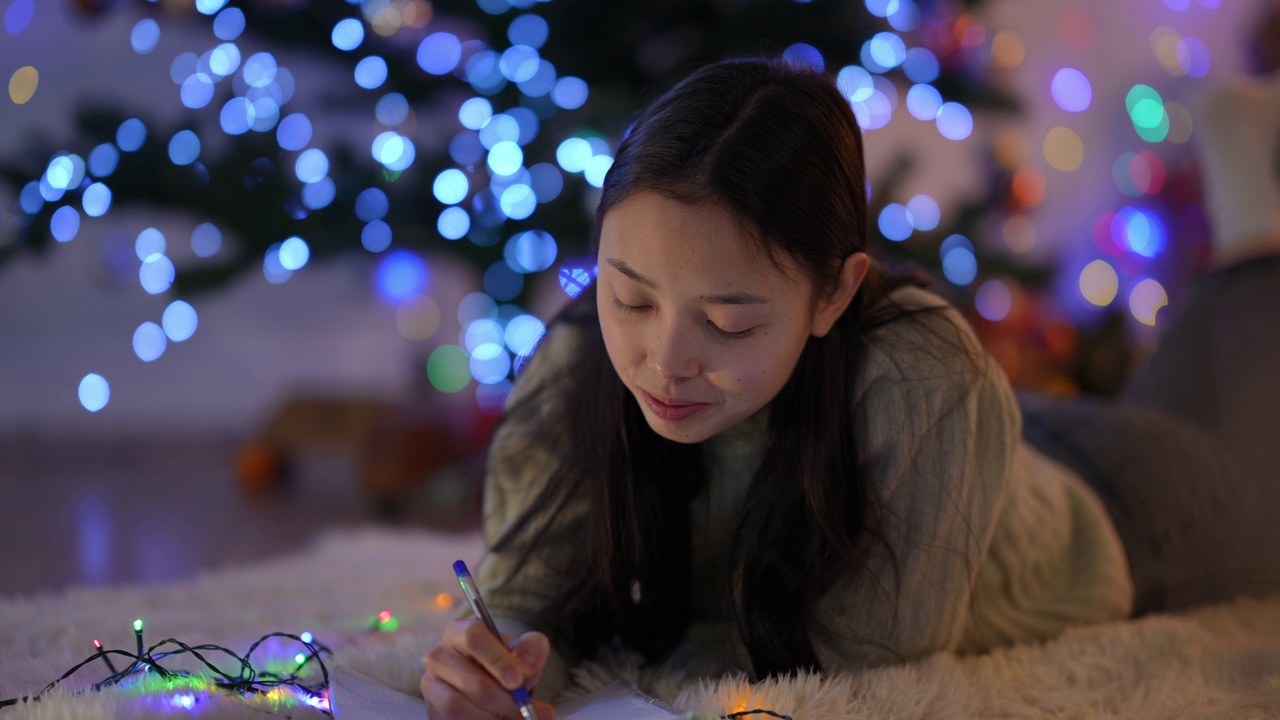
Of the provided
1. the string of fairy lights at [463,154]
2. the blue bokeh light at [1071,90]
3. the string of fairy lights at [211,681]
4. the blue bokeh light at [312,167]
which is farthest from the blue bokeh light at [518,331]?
the blue bokeh light at [1071,90]

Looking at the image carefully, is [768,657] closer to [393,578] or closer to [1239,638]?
[1239,638]

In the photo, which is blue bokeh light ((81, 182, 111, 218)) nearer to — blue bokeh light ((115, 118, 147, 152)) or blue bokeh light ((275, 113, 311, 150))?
blue bokeh light ((115, 118, 147, 152))

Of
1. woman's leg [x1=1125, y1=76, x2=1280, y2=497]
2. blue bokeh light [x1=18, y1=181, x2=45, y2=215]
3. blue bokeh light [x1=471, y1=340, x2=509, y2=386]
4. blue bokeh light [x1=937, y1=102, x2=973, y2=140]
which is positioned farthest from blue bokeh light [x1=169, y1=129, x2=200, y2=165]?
blue bokeh light [x1=937, y1=102, x2=973, y2=140]

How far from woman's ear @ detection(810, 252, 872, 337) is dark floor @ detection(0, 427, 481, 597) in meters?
1.02

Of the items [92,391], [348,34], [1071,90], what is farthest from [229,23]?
[1071,90]

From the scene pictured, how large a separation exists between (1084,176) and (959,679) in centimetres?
246

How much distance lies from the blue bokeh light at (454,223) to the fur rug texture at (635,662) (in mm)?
715

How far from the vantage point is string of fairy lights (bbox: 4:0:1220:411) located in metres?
1.81

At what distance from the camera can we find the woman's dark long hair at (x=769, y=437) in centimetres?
76

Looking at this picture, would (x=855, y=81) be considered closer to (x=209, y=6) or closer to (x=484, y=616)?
(x=209, y=6)

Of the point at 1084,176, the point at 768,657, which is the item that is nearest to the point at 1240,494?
the point at 768,657

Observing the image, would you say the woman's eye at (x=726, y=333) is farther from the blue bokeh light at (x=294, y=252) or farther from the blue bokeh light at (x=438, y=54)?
the blue bokeh light at (x=438, y=54)

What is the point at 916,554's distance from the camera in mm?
857

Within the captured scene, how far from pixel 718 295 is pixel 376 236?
122 cm
